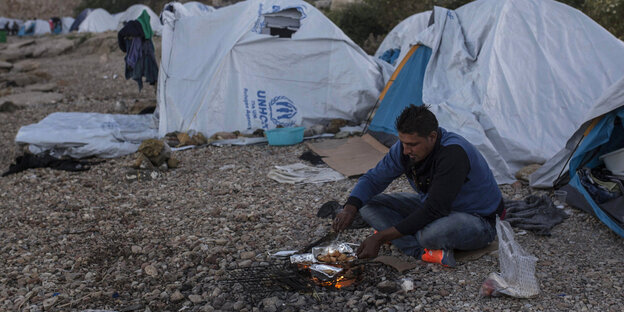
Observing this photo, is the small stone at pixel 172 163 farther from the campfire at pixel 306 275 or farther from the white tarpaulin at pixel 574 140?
the white tarpaulin at pixel 574 140

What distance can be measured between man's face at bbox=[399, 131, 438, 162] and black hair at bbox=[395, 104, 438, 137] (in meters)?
0.03

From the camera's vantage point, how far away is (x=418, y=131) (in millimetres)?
3078

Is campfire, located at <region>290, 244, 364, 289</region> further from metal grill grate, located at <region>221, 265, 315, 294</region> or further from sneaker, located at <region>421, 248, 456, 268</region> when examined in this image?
sneaker, located at <region>421, 248, 456, 268</region>

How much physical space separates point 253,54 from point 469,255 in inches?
203

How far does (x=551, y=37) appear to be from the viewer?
6.14 meters

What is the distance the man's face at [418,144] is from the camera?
10.2ft

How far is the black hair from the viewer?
10.1 feet

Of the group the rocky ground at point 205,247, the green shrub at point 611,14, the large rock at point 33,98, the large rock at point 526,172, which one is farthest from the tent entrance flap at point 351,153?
the large rock at point 33,98

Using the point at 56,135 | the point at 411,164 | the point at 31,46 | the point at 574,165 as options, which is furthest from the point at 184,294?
the point at 31,46

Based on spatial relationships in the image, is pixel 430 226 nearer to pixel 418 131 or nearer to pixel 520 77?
pixel 418 131

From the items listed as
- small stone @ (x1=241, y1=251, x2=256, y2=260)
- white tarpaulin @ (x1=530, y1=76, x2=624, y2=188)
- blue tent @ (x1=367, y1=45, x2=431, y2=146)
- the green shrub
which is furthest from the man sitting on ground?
the green shrub

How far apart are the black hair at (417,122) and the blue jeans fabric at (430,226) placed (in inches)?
18.7

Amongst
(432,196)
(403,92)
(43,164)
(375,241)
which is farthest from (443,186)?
(43,164)

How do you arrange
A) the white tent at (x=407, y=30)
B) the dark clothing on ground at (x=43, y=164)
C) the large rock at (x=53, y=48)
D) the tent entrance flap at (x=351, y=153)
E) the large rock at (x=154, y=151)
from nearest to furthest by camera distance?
1. the tent entrance flap at (x=351, y=153)
2. the large rock at (x=154, y=151)
3. the dark clothing on ground at (x=43, y=164)
4. the white tent at (x=407, y=30)
5. the large rock at (x=53, y=48)
